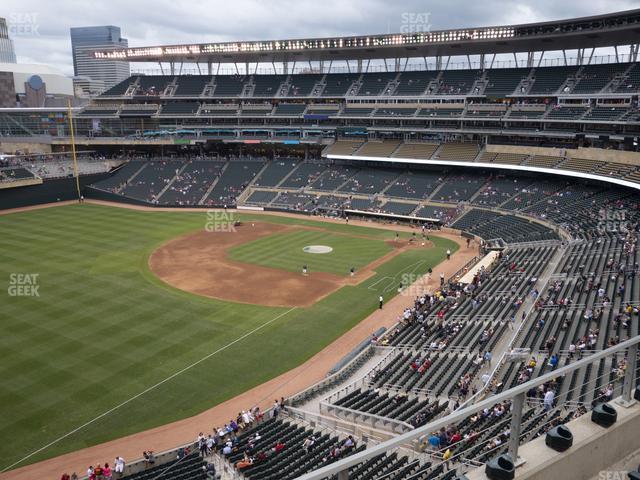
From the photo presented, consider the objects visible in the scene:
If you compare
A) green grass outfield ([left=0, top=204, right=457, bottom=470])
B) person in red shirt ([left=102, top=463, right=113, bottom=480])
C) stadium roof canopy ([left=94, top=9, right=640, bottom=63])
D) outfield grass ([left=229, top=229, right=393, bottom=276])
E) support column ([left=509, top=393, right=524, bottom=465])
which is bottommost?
person in red shirt ([left=102, top=463, right=113, bottom=480])

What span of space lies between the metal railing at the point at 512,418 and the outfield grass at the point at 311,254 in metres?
38.4

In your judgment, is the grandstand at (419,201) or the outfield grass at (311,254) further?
the outfield grass at (311,254)

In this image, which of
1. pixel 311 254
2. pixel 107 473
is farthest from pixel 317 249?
pixel 107 473

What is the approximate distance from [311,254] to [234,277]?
33.0 feet

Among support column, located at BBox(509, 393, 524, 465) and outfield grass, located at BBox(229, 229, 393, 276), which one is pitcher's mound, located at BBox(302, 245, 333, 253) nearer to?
outfield grass, located at BBox(229, 229, 393, 276)

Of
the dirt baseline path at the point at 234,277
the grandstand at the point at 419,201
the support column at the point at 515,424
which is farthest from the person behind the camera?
the dirt baseline path at the point at 234,277

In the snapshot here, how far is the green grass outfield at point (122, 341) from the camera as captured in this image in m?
23.5

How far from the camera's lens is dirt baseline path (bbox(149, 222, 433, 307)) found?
3869 centimetres

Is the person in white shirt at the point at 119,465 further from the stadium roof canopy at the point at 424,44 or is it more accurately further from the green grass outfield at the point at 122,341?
the stadium roof canopy at the point at 424,44

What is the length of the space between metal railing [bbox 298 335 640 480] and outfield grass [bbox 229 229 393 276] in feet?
126

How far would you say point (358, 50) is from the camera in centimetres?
7906

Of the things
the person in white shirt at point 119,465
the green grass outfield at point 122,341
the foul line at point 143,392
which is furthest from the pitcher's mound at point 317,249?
the person in white shirt at point 119,465

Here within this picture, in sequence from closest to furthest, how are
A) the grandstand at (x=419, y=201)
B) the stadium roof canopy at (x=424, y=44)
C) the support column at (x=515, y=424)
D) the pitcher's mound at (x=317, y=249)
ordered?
the support column at (x=515, y=424) < the grandstand at (x=419, y=201) < the pitcher's mound at (x=317, y=249) < the stadium roof canopy at (x=424, y=44)

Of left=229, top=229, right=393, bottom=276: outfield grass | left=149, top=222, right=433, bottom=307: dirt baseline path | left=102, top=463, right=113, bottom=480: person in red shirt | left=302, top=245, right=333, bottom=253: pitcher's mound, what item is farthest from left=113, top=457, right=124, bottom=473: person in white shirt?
left=302, top=245, right=333, bottom=253: pitcher's mound
